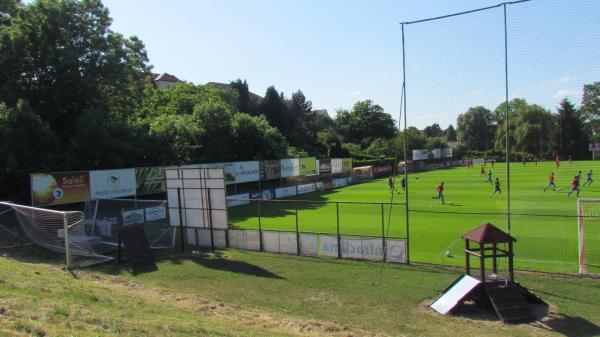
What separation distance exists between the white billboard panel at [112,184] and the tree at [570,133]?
24623 mm

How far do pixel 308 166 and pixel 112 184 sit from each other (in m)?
24.6

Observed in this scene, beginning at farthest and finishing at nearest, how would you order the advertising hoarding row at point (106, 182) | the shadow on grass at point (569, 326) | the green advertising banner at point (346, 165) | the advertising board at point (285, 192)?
the green advertising banner at point (346, 165), the advertising board at point (285, 192), the advertising hoarding row at point (106, 182), the shadow on grass at point (569, 326)

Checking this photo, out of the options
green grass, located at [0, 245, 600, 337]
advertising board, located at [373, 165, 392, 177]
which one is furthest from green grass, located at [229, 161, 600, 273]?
advertising board, located at [373, 165, 392, 177]

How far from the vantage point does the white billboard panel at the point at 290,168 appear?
150ft

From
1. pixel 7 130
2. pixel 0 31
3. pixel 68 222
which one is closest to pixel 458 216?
pixel 68 222

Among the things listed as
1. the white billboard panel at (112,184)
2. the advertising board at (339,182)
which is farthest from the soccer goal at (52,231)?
the advertising board at (339,182)

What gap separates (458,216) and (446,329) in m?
18.6

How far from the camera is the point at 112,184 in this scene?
28.9 metres

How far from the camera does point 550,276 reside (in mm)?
14906

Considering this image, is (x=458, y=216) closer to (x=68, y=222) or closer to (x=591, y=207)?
(x=591, y=207)

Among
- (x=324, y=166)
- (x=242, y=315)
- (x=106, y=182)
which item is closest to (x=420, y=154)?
(x=324, y=166)

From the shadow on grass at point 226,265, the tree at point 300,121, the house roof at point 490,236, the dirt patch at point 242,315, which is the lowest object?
the shadow on grass at point 226,265

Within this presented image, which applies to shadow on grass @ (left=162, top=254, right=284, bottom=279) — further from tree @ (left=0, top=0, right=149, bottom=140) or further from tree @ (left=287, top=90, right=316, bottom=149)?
tree @ (left=287, top=90, right=316, bottom=149)

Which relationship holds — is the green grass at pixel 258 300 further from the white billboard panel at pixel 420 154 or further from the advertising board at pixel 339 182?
the white billboard panel at pixel 420 154
